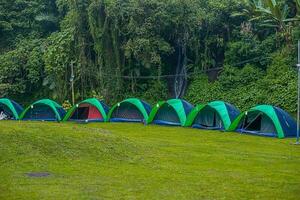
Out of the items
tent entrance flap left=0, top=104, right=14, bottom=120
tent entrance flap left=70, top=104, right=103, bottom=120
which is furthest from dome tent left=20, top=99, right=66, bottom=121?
tent entrance flap left=0, top=104, right=14, bottom=120

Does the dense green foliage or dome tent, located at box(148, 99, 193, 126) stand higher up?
the dense green foliage

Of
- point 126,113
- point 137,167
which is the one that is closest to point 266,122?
point 126,113

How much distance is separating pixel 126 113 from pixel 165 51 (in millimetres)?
5340

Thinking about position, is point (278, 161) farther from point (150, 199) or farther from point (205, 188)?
point (150, 199)

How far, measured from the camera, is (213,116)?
21344 millimetres

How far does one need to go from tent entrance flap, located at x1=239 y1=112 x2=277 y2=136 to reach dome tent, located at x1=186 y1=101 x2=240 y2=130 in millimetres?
690

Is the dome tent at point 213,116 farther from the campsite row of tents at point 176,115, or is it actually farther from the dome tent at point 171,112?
the dome tent at point 171,112

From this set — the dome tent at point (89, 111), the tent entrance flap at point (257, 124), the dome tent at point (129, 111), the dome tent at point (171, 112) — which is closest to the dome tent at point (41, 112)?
the dome tent at point (89, 111)

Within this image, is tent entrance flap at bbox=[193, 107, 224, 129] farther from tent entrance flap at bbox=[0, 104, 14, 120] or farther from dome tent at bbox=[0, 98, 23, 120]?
tent entrance flap at bbox=[0, 104, 14, 120]

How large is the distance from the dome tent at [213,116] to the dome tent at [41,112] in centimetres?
733

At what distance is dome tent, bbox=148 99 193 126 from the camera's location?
73.3 ft

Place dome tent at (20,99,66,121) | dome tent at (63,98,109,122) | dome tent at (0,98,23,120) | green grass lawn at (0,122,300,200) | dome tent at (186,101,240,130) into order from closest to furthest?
1. green grass lawn at (0,122,300,200)
2. dome tent at (186,101,240,130)
3. dome tent at (63,98,109,122)
4. dome tent at (20,99,66,121)
5. dome tent at (0,98,23,120)

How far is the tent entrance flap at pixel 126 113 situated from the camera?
24.3 m

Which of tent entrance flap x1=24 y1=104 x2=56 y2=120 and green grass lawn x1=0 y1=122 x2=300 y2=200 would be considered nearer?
green grass lawn x1=0 y1=122 x2=300 y2=200
